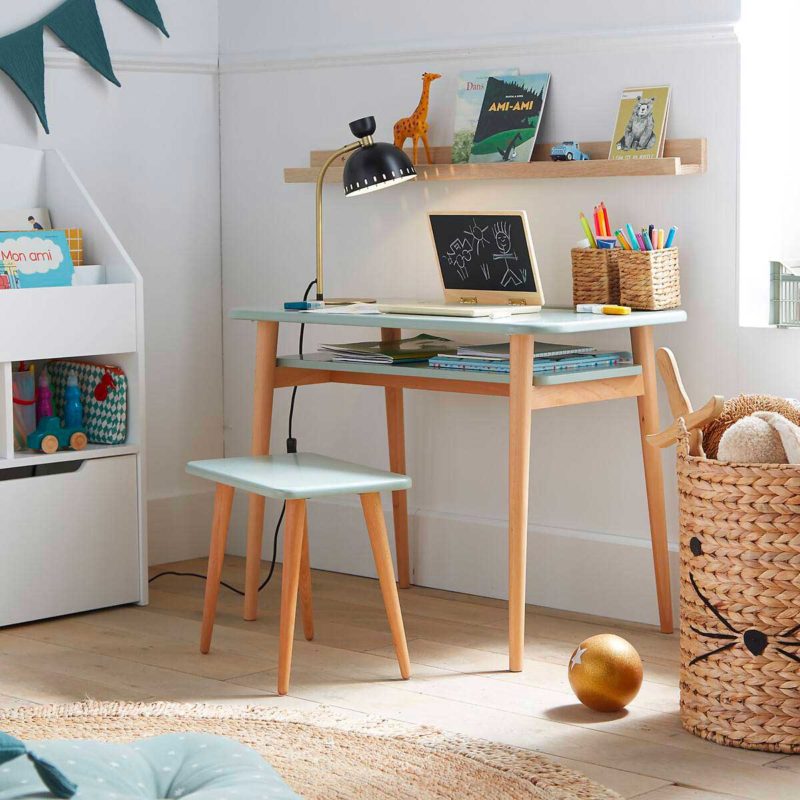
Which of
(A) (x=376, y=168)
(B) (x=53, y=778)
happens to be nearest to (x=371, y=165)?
(A) (x=376, y=168)

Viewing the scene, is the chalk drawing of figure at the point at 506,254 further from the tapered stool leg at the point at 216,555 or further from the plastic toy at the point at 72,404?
the plastic toy at the point at 72,404

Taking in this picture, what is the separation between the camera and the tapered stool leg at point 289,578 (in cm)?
255

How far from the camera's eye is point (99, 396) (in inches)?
128

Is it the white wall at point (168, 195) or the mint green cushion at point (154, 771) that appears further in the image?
the white wall at point (168, 195)

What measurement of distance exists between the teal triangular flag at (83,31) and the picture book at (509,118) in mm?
1020

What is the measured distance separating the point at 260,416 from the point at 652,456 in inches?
34.1

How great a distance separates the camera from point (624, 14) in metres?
→ 3.02

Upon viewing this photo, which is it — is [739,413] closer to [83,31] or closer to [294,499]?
[294,499]

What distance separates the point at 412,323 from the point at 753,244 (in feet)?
2.49

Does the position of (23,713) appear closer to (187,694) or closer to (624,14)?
(187,694)

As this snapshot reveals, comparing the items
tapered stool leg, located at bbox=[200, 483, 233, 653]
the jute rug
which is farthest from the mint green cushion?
tapered stool leg, located at bbox=[200, 483, 233, 653]

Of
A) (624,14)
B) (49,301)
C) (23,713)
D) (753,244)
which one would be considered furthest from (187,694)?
(624,14)

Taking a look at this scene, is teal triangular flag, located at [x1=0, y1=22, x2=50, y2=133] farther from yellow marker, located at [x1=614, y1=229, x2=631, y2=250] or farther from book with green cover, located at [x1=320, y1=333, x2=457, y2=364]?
yellow marker, located at [x1=614, y1=229, x2=631, y2=250]

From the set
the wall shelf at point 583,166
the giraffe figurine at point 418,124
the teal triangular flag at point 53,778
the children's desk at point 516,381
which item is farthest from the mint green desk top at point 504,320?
the teal triangular flag at point 53,778
